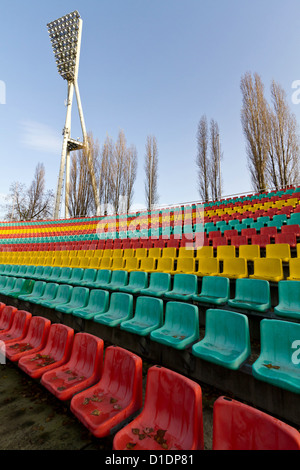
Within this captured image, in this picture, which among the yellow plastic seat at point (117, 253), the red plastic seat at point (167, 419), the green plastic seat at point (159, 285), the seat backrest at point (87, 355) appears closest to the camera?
the red plastic seat at point (167, 419)

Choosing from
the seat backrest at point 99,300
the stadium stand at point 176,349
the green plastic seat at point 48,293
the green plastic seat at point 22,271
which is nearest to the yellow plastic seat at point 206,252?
the stadium stand at point 176,349

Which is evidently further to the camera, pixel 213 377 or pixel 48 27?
pixel 48 27

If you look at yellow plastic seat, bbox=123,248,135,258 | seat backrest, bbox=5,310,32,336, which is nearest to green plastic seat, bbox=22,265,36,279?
yellow plastic seat, bbox=123,248,135,258

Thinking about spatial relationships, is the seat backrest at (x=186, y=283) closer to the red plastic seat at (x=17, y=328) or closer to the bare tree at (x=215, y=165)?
the red plastic seat at (x=17, y=328)

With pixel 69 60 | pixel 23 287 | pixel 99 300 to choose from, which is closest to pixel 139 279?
pixel 99 300

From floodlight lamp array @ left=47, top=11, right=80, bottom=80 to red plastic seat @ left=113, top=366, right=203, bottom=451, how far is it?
28.0m

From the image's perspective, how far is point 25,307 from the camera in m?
5.05

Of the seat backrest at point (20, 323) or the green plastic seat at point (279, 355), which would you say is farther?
the seat backrest at point (20, 323)

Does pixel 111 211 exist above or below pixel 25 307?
above

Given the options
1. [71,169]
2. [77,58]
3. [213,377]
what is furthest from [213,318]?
[77,58]

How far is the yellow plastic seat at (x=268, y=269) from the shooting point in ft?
11.3

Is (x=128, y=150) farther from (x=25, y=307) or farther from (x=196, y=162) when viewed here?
(x=25, y=307)

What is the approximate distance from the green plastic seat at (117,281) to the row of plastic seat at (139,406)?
5.99ft
